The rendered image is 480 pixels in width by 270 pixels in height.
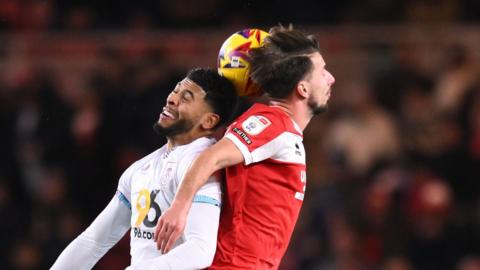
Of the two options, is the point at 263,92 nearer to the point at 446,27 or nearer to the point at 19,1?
the point at 446,27

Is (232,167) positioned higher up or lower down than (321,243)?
higher up

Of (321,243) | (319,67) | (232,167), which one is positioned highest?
(319,67)

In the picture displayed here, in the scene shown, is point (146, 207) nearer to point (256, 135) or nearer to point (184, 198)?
point (184, 198)

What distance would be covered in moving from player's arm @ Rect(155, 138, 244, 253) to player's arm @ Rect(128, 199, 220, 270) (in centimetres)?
6

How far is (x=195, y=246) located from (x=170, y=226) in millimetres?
137

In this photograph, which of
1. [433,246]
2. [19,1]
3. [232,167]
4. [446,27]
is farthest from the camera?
[19,1]

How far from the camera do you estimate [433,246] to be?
892cm

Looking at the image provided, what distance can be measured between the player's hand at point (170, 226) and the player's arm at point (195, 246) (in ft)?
0.16

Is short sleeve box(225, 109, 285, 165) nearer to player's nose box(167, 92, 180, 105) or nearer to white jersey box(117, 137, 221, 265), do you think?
white jersey box(117, 137, 221, 265)

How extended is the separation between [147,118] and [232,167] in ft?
16.3

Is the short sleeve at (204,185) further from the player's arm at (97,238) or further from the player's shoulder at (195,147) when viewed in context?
the player's arm at (97,238)

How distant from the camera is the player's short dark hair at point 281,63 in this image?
4773mm

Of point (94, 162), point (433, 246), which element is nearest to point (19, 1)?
point (94, 162)

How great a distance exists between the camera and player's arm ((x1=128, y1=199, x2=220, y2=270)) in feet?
14.3
